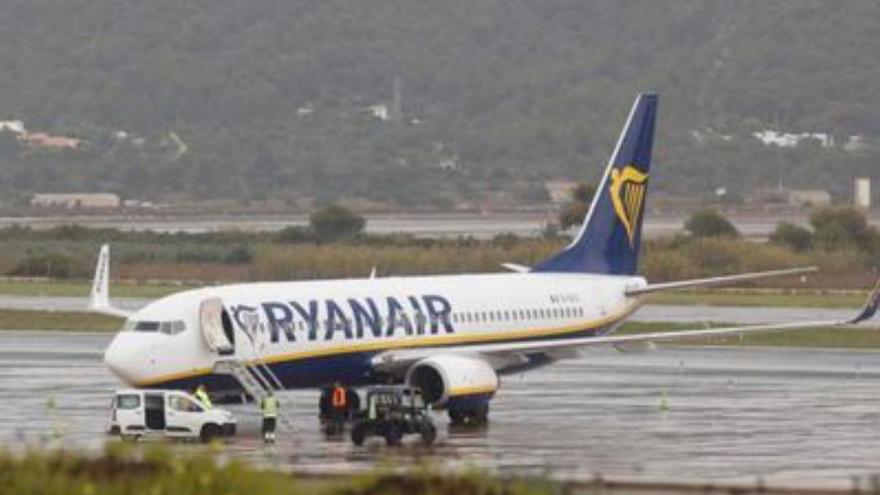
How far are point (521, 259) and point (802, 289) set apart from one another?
→ 1250 cm

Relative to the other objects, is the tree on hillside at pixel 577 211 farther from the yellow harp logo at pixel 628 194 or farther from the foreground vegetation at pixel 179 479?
the foreground vegetation at pixel 179 479

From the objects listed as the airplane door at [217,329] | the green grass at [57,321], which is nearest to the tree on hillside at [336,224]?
the green grass at [57,321]

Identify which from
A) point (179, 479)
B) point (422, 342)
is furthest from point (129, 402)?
point (179, 479)

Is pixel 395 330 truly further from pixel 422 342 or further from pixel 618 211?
pixel 618 211

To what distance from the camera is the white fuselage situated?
177 feet

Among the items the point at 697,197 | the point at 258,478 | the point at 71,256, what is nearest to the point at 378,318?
the point at 258,478

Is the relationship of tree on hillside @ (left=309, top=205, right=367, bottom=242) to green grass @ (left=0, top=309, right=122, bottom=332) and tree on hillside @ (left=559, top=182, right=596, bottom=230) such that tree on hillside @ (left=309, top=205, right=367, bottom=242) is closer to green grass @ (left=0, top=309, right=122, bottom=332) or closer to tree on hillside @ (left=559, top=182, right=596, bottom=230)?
tree on hillside @ (left=559, top=182, right=596, bottom=230)

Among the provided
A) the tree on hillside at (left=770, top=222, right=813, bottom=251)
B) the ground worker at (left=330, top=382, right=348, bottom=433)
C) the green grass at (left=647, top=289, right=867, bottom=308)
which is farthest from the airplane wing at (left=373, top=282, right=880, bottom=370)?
the tree on hillside at (left=770, top=222, right=813, bottom=251)

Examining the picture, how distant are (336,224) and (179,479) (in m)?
97.4

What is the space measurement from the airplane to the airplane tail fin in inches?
2.9

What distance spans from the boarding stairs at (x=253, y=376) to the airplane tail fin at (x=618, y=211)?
36.9 ft

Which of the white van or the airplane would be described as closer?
the white van

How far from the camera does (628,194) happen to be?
64.4 m

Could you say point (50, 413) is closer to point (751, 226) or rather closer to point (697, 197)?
point (751, 226)
